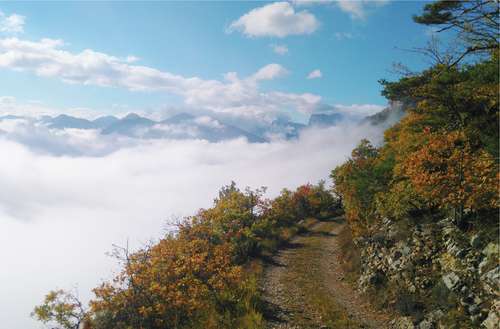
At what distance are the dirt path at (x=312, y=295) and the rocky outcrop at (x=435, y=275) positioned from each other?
1.32 meters

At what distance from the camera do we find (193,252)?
1973 centimetres

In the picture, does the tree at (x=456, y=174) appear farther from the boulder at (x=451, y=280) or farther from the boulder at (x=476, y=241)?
the boulder at (x=451, y=280)

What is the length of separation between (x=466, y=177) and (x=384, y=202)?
8.31m

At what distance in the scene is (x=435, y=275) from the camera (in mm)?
15305

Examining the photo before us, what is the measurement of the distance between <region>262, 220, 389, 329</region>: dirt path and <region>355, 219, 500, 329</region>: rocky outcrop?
132 centimetres

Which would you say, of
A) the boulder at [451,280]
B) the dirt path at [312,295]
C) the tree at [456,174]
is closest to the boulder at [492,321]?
the boulder at [451,280]

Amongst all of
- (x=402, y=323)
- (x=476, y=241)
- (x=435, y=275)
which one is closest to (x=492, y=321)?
(x=476, y=241)

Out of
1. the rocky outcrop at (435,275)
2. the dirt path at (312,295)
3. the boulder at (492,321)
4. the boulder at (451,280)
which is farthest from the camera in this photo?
the dirt path at (312,295)

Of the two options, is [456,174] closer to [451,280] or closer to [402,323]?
[451,280]

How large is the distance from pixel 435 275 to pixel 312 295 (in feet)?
24.5

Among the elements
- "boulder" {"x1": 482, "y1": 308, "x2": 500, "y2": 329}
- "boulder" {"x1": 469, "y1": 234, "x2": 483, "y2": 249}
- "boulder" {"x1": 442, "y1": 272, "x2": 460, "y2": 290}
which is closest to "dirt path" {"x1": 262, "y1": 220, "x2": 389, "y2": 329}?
"boulder" {"x1": 442, "y1": 272, "x2": 460, "y2": 290}

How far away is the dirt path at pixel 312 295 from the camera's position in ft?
54.2

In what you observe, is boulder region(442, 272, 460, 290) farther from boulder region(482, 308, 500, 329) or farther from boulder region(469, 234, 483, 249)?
boulder region(482, 308, 500, 329)

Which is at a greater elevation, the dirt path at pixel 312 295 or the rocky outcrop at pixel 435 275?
the rocky outcrop at pixel 435 275
